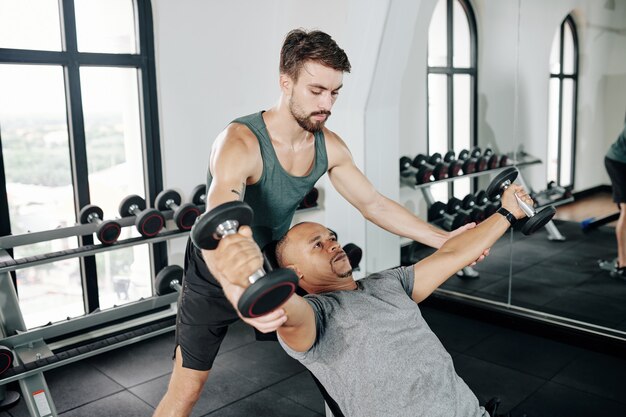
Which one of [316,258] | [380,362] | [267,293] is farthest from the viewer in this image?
[316,258]

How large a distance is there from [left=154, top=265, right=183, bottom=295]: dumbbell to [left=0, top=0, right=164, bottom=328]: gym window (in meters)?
0.51

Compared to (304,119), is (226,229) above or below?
below

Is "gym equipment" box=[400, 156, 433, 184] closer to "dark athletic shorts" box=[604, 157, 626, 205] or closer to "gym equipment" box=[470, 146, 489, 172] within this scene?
"gym equipment" box=[470, 146, 489, 172]

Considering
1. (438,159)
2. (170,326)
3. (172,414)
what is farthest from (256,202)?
(438,159)

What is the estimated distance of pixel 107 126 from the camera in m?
3.39

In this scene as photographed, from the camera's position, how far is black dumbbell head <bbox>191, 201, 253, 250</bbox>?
3.12 ft

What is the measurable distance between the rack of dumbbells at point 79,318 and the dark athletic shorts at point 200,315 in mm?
766

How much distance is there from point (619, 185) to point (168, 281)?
244 centimetres

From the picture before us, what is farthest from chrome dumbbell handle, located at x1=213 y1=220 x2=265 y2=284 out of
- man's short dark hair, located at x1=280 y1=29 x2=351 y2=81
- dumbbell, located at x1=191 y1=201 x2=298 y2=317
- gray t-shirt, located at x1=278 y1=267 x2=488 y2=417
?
man's short dark hair, located at x1=280 y1=29 x2=351 y2=81

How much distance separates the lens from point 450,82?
Result: 13.5 feet

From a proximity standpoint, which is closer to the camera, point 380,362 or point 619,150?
point 380,362

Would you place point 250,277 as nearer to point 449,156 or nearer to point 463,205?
point 463,205

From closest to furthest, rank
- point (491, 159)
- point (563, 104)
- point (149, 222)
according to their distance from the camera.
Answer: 1. point (149, 222)
2. point (563, 104)
3. point (491, 159)

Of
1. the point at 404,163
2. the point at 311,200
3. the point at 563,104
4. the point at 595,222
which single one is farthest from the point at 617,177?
the point at 311,200
